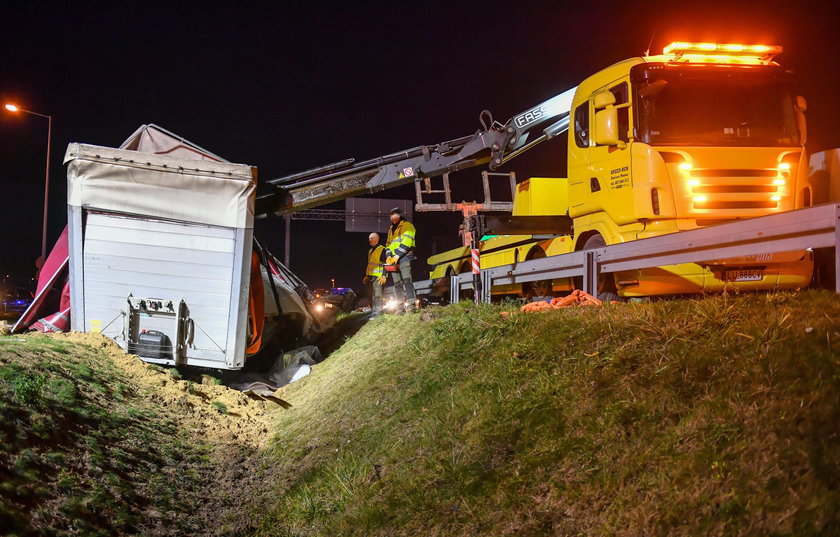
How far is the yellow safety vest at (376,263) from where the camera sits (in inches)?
471

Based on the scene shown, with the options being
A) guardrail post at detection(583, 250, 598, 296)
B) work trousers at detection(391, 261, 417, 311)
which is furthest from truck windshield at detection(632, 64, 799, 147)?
work trousers at detection(391, 261, 417, 311)

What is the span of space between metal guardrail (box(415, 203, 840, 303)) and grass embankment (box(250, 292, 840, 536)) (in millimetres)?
435

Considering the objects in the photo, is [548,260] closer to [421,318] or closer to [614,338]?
[421,318]

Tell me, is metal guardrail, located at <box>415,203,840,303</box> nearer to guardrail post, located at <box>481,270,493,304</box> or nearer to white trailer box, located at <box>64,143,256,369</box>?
guardrail post, located at <box>481,270,493,304</box>

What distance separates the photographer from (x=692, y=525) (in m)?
2.42

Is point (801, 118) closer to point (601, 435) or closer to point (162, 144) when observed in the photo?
point (601, 435)

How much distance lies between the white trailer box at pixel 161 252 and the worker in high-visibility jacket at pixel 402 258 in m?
3.26

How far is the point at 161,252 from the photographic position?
847 centimetres

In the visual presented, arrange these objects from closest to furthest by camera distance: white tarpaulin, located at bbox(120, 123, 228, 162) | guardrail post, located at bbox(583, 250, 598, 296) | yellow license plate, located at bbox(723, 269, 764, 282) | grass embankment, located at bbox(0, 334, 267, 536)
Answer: grass embankment, located at bbox(0, 334, 267, 536)
yellow license plate, located at bbox(723, 269, 764, 282)
guardrail post, located at bbox(583, 250, 598, 296)
white tarpaulin, located at bbox(120, 123, 228, 162)

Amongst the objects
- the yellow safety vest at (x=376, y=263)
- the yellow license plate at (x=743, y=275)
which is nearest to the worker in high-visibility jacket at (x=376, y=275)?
the yellow safety vest at (x=376, y=263)

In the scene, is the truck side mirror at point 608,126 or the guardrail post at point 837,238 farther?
the truck side mirror at point 608,126

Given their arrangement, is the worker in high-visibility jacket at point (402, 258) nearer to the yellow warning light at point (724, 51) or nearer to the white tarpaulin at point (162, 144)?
the white tarpaulin at point (162, 144)

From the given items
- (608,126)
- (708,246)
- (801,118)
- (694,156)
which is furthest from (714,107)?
(708,246)

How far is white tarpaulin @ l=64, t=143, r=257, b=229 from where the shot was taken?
8.32 m
